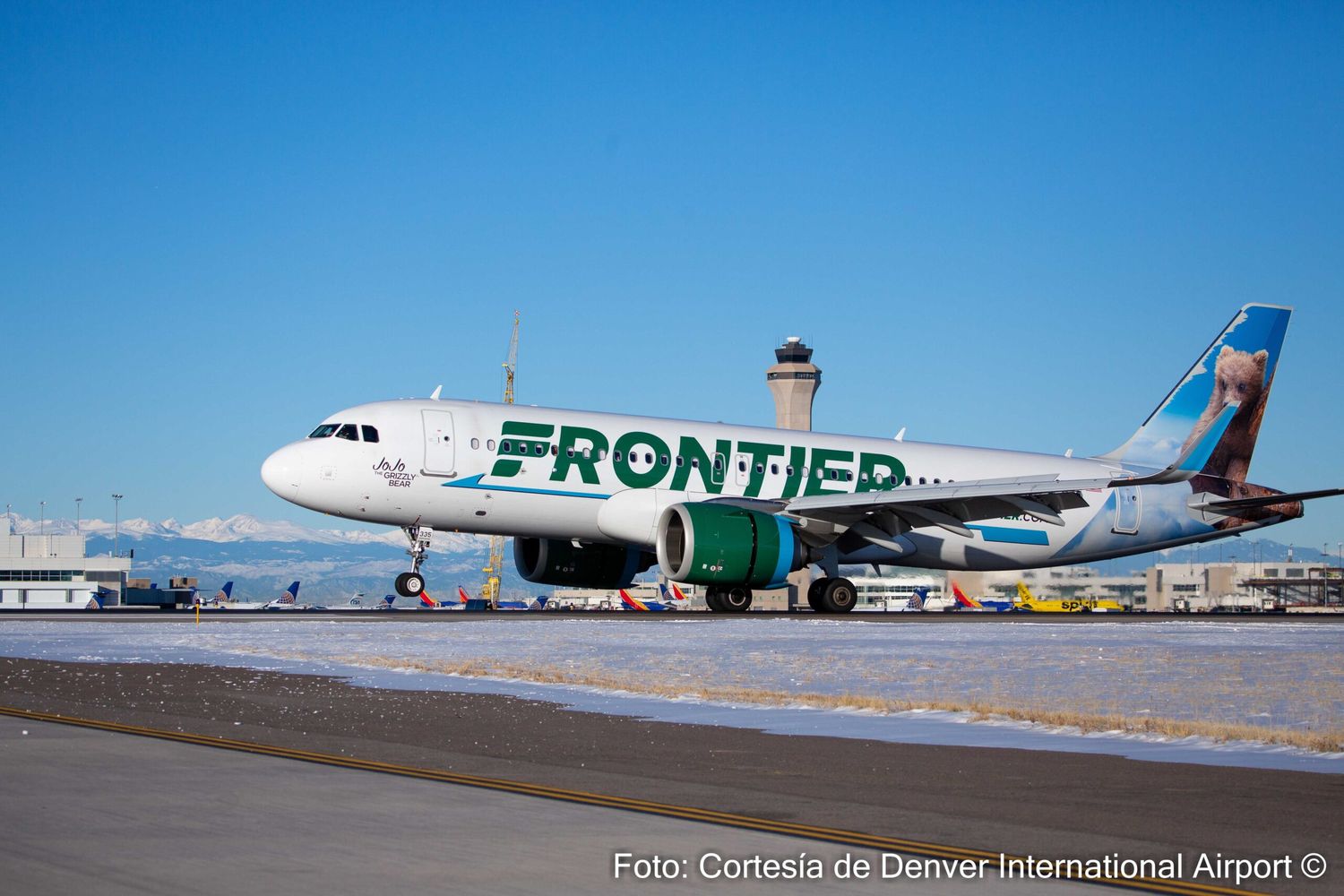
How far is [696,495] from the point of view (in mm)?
35812

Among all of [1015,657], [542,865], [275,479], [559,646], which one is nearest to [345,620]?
[275,479]

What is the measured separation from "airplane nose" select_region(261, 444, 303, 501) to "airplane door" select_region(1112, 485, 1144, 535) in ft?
71.9

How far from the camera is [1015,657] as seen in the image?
21844 millimetres

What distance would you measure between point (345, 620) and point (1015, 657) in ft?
52.3

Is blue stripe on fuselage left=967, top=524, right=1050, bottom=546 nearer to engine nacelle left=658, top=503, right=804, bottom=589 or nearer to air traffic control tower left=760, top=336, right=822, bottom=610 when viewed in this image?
engine nacelle left=658, top=503, right=804, bottom=589

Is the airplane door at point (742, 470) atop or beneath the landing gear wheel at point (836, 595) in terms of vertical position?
atop

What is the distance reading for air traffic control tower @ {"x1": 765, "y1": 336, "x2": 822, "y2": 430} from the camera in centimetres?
17412

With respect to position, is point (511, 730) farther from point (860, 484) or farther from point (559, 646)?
point (860, 484)

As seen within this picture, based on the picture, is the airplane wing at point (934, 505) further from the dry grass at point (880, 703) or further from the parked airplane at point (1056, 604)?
the parked airplane at point (1056, 604)

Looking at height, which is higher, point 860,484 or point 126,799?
point 860,484

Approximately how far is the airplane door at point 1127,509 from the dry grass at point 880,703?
25.2m

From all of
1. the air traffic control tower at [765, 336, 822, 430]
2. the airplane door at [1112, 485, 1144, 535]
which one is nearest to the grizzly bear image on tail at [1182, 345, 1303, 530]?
A: the airplane door at [1112, 485, 1144, 535]

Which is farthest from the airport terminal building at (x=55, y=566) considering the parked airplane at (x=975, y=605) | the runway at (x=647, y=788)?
the runway at (x=647, y=788)

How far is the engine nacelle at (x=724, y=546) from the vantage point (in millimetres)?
32625
